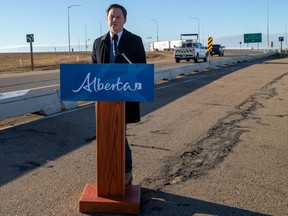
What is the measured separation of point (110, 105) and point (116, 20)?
859mm

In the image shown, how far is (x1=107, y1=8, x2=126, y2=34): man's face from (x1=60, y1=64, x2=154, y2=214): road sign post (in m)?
0.45

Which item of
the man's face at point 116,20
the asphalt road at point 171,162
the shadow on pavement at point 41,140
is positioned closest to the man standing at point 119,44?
the man's face at point 116,20

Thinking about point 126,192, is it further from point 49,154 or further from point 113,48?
point 49,154

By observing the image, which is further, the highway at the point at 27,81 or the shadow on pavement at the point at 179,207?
the highway at the point at 27,81

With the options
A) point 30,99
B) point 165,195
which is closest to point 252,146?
point 165,195

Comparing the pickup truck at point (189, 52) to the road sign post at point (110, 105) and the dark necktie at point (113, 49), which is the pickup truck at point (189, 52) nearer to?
the dark necktie at point (113, 49)

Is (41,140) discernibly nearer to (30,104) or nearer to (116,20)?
(30,104)

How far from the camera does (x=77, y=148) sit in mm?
6484

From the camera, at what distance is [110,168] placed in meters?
4.10

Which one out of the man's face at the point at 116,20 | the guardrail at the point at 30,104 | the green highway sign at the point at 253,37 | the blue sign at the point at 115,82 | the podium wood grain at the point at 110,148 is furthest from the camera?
the green highway sign at the point at 253,37

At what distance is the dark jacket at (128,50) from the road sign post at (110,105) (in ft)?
1.00

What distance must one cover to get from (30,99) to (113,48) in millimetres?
5301

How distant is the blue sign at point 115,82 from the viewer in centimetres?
391

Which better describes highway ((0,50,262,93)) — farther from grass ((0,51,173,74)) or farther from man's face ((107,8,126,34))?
man's face ((107,8,126,34))
